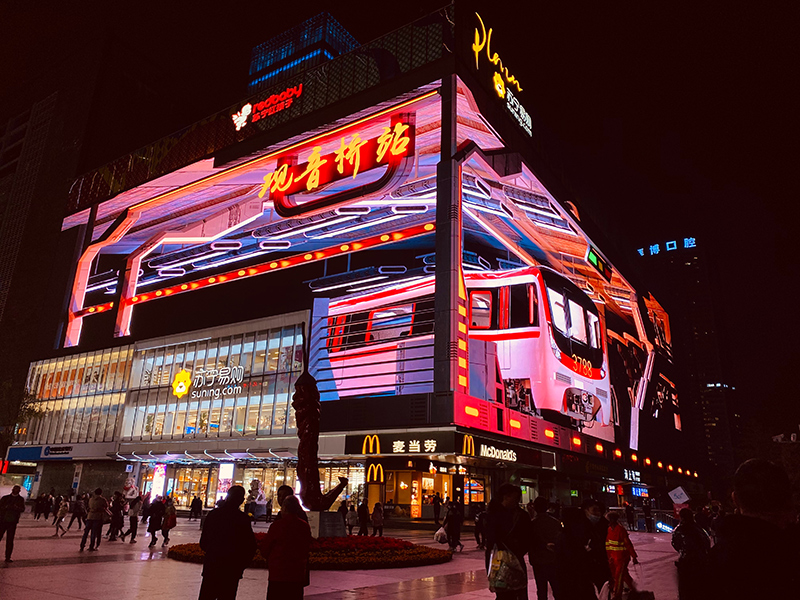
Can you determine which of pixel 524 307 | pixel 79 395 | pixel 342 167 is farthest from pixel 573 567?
pixel 79 395

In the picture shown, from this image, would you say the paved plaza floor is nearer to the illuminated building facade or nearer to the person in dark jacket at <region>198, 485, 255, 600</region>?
the person in dark jacket at <region>198, 485, 255, 600</region>

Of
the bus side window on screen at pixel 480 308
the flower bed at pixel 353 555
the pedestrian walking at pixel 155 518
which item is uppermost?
the bus side window on screen at pixel 480 308

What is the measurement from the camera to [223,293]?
49.0 metres

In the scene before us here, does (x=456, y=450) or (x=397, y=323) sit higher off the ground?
(x=397, y=323)

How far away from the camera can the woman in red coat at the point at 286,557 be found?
20.2 ft

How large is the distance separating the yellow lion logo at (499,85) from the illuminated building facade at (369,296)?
6.2 inches

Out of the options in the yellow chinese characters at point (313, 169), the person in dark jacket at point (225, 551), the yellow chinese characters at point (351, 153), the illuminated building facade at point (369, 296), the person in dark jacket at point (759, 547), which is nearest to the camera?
the person in dark jacket at point (759, 547)

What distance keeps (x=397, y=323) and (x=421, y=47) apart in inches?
655

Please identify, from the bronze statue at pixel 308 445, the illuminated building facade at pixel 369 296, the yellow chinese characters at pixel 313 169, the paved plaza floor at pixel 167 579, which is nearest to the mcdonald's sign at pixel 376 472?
the illuminated building facade at pixel 369 296

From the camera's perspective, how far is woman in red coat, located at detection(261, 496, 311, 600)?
6168 mm

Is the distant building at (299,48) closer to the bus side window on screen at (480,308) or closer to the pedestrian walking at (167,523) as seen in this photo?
the bus side window on screen at (480,308)

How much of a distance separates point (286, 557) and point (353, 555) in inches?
382

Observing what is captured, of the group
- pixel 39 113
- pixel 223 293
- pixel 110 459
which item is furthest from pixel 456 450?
pixel 39 113

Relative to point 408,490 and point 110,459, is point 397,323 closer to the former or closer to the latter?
point 408,490
